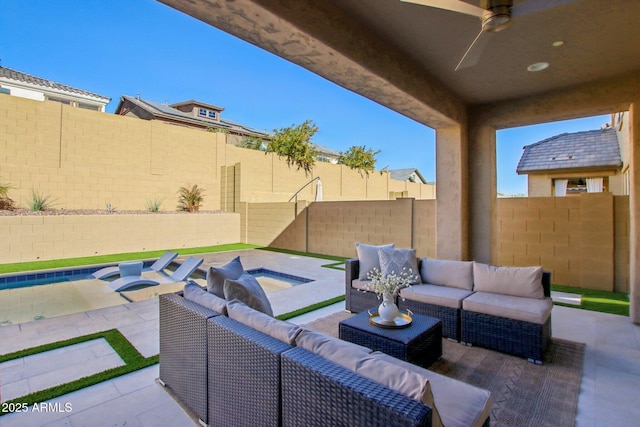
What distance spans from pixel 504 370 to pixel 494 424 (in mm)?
864

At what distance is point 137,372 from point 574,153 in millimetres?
11888

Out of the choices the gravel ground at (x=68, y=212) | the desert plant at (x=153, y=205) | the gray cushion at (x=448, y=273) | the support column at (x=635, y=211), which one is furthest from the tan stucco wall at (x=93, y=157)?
the support column at (x=635, y=211)

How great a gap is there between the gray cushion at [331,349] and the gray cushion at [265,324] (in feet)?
0.19

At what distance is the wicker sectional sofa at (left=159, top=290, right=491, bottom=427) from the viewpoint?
121 cm

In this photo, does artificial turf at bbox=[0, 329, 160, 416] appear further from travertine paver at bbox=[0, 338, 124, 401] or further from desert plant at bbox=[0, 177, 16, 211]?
desert plant at bbox=[0, 177, 16, 211]

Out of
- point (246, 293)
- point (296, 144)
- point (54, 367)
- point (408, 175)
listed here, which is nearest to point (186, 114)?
point (296, 144)

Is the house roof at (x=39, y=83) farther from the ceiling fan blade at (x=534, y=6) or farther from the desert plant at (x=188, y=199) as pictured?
the ceiling fan blade at (x=534, y=6)

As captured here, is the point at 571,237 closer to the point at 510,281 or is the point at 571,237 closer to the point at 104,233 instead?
the point at 510,281

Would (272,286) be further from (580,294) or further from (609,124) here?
(609,124)

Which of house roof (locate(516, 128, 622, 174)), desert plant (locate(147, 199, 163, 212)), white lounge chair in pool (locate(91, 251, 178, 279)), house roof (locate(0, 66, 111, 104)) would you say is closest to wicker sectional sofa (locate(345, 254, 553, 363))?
→ white lounge chair in pool (locate(91, 251, 178, 279))

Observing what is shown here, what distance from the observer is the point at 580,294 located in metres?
5.21

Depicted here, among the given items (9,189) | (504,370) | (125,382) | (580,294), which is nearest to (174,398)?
(125,382)

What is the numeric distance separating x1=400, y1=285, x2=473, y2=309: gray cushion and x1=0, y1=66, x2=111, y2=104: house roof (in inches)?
684

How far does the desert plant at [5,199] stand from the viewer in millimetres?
8383
